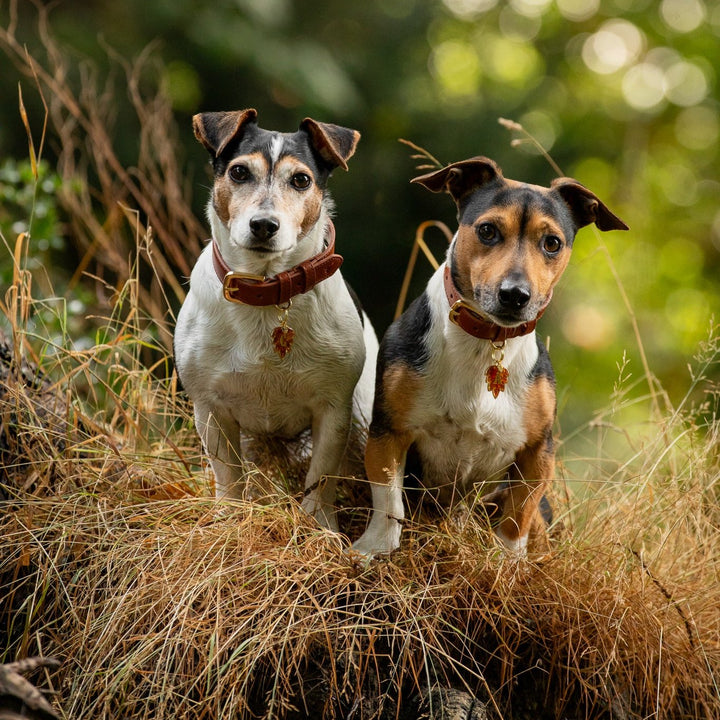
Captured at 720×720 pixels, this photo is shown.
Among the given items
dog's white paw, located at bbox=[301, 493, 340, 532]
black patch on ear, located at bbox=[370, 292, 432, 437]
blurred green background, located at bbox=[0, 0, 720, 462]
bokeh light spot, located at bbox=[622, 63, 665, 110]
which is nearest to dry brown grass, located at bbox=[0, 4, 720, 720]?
dog's white paw, located at bbox=[301, 493, 340, 532]

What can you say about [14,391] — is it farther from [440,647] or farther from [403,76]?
[403,76]

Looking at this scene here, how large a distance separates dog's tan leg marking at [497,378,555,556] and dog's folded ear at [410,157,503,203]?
0.67m

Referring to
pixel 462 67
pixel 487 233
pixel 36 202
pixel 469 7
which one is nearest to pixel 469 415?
pixel 487 233

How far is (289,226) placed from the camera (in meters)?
2.77

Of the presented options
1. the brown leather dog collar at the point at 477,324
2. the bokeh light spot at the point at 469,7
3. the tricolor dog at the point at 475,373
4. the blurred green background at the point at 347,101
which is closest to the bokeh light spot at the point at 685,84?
the bokeh light spot at the point at 469,7

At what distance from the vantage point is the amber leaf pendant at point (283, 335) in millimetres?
2941

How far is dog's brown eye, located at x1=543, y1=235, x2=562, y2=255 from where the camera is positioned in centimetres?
269

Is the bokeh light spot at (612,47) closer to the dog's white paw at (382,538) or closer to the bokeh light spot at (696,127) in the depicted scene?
the bokeh light spot at (696,127)

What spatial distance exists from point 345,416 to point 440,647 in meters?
0.88

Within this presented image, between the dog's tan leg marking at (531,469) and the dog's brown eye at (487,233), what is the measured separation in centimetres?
54

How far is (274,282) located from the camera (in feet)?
9.54

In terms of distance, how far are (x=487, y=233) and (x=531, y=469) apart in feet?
2.69

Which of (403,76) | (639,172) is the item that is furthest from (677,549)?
(639,172)

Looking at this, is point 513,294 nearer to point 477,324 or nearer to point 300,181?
point 477,324
